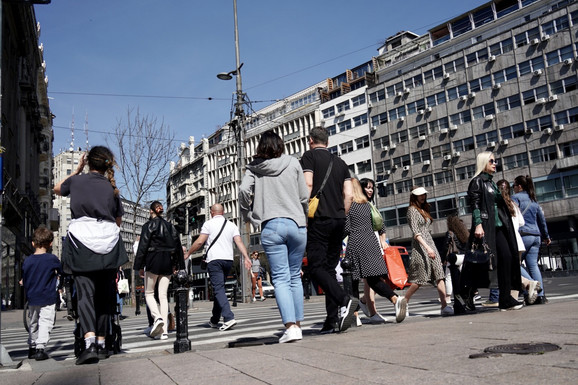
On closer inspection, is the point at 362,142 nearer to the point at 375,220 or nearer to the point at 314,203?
the point at 375,220

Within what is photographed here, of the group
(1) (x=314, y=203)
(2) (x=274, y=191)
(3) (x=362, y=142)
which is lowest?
(1) (x=314, y=203)

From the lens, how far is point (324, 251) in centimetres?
582

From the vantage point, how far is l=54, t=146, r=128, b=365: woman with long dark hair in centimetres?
527

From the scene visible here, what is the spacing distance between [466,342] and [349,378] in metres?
1.42

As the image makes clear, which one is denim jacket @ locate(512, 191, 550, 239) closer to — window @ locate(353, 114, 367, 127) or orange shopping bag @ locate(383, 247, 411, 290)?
orange shopping bag @ locate(383, 247, 411, 290)

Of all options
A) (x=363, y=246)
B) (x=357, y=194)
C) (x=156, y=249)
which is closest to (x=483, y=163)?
(x=357, y=194)

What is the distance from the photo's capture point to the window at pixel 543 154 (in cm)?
5075

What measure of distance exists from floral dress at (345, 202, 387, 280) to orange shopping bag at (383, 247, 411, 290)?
0.54 m

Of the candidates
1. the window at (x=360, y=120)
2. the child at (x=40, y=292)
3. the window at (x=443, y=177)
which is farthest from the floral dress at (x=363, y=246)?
the window at (x=360, y=120)

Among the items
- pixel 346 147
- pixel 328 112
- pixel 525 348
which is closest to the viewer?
pixel 525 348

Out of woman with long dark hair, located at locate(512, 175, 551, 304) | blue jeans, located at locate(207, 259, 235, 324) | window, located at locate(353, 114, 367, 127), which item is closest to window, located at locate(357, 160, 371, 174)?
window, located at locate(353, 114, 367, 127)

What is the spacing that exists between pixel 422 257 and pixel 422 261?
2.5 inches

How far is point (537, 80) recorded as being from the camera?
52594 millimetres

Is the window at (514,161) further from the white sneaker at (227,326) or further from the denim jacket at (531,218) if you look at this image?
the white sneaker at (227,326)
